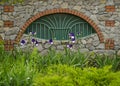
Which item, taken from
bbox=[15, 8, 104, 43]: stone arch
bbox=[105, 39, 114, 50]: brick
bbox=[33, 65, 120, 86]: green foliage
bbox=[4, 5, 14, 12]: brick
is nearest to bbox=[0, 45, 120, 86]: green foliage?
bbox=[33, 65, 120, 86]: green foliage

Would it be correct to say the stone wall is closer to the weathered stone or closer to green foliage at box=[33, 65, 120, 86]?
the weathered stone

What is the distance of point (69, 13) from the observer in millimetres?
11172

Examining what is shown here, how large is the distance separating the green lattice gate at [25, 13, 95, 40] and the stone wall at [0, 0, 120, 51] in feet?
0.68

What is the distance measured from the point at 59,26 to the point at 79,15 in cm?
80

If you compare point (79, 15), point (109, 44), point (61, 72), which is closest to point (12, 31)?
point (79, 15)

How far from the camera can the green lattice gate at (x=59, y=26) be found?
11305 mm

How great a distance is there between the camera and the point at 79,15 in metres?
11.1

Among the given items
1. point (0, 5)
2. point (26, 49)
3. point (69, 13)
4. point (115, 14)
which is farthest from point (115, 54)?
point (0, 5)

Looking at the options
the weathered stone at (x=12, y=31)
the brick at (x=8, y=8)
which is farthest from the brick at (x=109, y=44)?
the brick at (x=8, y=8)

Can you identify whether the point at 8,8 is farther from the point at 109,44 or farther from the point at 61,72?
the point at 61,72

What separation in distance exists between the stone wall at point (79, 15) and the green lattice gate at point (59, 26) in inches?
8.2

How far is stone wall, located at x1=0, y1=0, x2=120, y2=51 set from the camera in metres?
11.1

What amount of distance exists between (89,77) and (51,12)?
6.46 metres

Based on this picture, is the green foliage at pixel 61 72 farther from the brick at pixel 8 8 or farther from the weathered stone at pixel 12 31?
the brick at pixel 8 8
